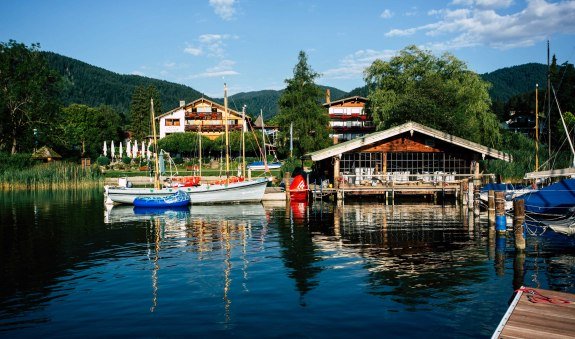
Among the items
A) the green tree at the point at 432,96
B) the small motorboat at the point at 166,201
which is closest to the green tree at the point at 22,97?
the small motorboat at the point at 166,201

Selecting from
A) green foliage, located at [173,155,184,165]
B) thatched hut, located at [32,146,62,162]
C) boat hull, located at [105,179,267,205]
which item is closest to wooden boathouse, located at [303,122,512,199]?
boat hull, located at [105,179,267,205]

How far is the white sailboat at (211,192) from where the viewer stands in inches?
1518

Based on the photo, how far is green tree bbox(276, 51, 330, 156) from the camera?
212 feet

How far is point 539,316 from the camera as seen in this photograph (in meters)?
9.91

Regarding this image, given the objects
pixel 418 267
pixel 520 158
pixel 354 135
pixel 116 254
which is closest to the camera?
pixel 418 267

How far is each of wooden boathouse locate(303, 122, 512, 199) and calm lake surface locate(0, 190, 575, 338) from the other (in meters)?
8.46

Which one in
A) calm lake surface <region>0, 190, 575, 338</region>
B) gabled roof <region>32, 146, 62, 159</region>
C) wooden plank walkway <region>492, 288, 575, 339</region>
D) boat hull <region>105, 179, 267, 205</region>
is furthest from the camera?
gabled roof <region>32, 146, 62, 159</region>

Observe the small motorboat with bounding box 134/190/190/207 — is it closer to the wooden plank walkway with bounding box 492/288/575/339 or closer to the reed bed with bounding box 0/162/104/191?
the reed bed with bounding box 0/162/104/191

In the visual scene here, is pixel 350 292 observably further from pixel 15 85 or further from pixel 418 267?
pixel 15 85

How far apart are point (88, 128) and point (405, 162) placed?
74.2 metres

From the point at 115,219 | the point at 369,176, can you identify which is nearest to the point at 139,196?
the point at 115,219

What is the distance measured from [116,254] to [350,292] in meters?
10.5

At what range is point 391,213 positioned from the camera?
1239 inches

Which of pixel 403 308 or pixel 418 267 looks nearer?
pixel 403 308
